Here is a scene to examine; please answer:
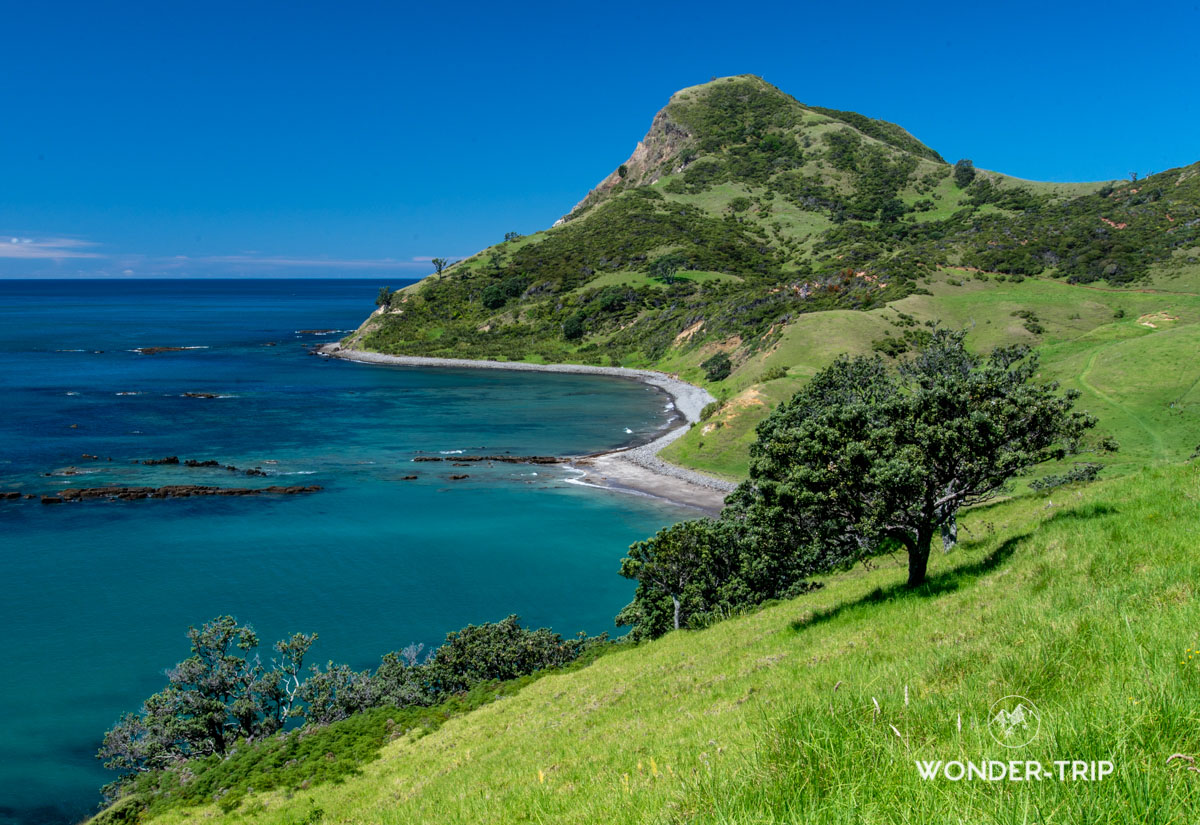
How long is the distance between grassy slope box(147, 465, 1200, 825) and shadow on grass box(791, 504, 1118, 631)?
0.41 feet

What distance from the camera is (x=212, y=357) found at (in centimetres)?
16500

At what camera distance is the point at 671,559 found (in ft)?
117

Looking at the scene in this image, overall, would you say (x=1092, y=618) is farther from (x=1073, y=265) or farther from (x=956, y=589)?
(x=1073, y=265)

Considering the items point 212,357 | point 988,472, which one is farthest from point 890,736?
point 212,357

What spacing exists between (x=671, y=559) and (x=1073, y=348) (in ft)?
238

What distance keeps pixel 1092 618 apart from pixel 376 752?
21617mm

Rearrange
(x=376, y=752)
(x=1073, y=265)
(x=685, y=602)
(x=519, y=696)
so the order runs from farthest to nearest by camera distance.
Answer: (x=1073, y=265) → (x=685, y=602) → (x=519, y=696) → (x=376, y=752)

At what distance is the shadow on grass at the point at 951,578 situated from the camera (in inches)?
722

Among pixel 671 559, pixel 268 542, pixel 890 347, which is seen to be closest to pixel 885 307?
pixel 890 347

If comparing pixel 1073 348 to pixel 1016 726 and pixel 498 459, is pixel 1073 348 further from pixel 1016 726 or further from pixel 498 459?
pixel 1016 726

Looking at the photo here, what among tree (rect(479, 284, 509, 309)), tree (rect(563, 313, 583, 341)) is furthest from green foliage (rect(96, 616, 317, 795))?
tree (rect(479, 284, 509, 309))

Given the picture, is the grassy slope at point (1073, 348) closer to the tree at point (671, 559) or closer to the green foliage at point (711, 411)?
the green foliage at point (711, 411)

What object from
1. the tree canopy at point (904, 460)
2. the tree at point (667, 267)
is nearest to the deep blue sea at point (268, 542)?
the tree canopy at point (904, 460)

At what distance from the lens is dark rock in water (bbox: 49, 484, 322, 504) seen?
215 ft
